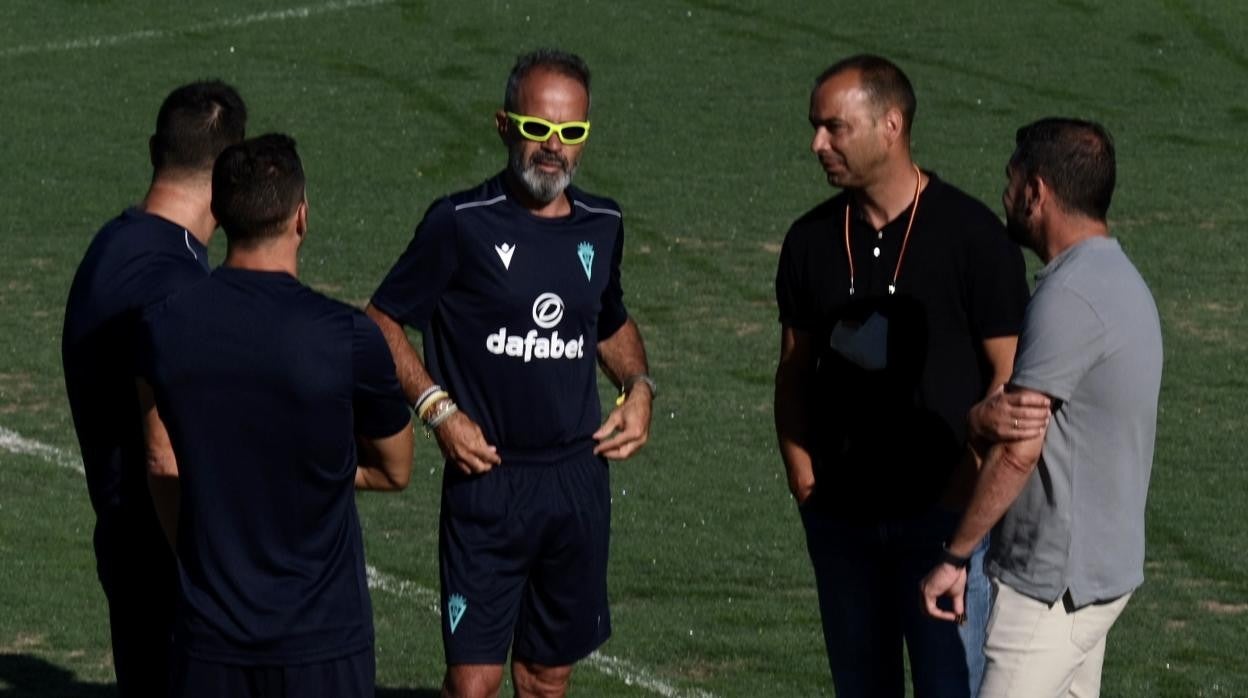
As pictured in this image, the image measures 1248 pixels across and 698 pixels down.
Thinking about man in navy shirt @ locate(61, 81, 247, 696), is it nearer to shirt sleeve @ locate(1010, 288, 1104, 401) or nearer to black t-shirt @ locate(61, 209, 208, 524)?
black t-shirt @ locate(61, 209, 208, 524)

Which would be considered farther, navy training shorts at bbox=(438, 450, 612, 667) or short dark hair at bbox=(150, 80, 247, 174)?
navy training shorts at bbox=(438, 450, 612, 667)

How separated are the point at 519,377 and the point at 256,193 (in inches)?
61.9

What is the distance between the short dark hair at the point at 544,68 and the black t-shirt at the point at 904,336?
2.76 feet

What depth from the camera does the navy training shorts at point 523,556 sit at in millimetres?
6469

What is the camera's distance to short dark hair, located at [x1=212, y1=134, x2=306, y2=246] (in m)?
4.98

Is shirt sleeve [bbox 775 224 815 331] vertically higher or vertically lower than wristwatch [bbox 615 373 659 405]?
higher

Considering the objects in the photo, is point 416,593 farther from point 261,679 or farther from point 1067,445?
point 1067,445

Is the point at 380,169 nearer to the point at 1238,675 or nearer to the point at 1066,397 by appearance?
the point at 1238,675

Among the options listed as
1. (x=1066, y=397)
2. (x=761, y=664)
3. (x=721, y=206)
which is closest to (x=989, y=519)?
(x=1066, y=397)

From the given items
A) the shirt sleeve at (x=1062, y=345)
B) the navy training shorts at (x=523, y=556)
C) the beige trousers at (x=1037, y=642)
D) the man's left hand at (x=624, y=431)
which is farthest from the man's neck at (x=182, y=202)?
the beige trousers at (x=1037, y=642)

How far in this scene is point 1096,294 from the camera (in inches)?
207

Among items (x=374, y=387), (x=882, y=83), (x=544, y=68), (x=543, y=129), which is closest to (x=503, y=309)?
(x=543, y=129)

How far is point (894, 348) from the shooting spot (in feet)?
19.8

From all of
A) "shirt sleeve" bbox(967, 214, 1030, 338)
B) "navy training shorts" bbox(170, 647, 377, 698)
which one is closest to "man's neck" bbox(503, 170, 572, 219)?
"shirt sleeve" bbox(967, 214, 1030, 338)
